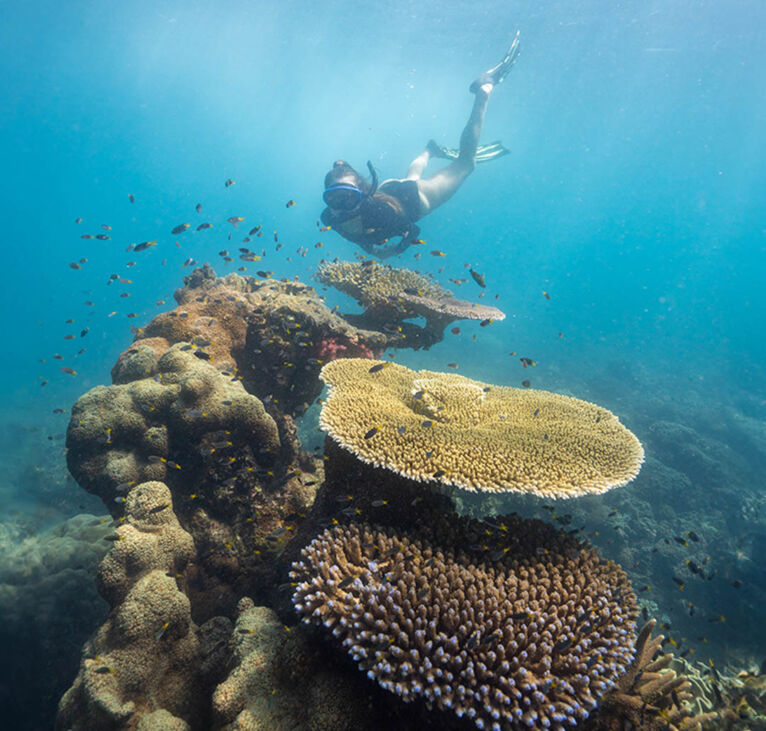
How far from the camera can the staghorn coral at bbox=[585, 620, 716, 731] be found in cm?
304

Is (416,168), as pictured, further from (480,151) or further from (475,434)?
(475,434)

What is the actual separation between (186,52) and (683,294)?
126596mm

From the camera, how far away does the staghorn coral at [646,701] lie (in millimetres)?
3039

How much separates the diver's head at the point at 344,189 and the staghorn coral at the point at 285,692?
9301 millimetres

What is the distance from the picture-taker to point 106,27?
45.8 m

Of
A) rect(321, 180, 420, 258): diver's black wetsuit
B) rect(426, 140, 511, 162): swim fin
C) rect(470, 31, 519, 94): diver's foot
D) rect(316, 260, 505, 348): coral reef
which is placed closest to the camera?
rect(316, 260, 505, 348): coral reef

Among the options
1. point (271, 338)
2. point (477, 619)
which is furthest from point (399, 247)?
point (477, 619)

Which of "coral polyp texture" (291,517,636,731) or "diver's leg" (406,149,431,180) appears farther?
"diver's leg" (406,149,431,180)

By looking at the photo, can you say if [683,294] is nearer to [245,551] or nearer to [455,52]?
[455,52]

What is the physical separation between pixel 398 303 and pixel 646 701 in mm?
6977

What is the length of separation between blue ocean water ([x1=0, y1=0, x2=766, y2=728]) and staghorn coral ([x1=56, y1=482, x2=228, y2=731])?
11.3 metres

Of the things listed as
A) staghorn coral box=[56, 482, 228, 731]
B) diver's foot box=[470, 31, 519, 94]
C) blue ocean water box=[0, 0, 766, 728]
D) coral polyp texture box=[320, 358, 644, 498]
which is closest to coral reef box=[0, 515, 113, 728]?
Result: staghorn coral box=[56, 482, 228, 731]

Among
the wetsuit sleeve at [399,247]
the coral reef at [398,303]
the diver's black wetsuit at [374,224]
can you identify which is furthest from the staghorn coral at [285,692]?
the wetsuit sleeve at [399,247]

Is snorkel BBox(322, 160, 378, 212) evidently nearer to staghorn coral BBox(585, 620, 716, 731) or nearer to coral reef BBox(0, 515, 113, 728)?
coral reef BBox(0, 515, 113, 728)
